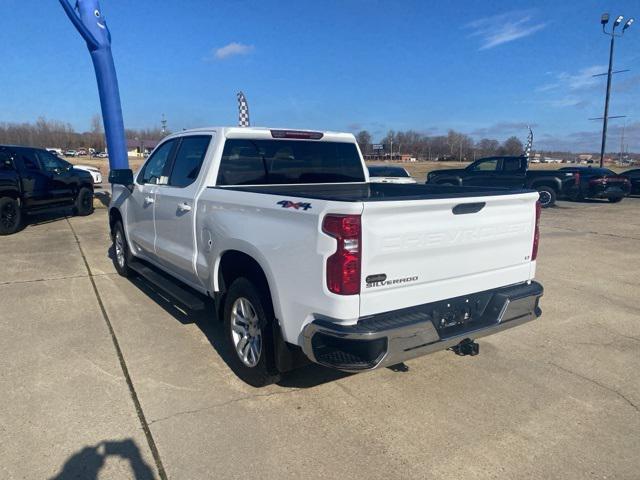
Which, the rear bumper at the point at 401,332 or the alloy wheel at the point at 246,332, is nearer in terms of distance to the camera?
the rear bumper at the point at 401,332

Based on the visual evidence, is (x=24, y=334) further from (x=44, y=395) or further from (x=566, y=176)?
(x=566, y=176)

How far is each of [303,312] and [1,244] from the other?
8.77 m

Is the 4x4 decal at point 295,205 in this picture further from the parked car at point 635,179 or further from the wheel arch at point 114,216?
the parked car at point 635,179

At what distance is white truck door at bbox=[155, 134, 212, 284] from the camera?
4.31 m

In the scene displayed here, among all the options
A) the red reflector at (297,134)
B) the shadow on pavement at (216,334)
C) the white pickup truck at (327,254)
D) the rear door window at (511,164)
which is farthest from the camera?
the rear door window at (511,164)

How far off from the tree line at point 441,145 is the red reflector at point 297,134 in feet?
256

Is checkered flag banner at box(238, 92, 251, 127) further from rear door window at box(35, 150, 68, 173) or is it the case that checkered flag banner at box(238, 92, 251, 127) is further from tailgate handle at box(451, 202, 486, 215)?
tailgate handle at box(451, 202, 486, 215)

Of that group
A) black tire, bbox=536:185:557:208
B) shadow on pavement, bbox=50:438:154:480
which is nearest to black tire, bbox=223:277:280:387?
shadow on pavement, bbox=50:438:154:480

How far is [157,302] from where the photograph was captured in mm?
5625

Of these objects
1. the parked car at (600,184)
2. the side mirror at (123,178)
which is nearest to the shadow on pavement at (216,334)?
the side mirror at (123,178)

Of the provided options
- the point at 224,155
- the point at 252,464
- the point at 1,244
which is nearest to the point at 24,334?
the point at 224,155

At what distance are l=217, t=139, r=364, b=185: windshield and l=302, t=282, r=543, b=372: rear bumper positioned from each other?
6.24ft

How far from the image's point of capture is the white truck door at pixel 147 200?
515cm

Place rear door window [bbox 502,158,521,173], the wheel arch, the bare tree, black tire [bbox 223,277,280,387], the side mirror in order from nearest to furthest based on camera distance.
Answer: black tire [bbox 223,277,280,387], the side mirror, the wheel arch, rear door window [bbox 502,158,521,173], the bare tree
